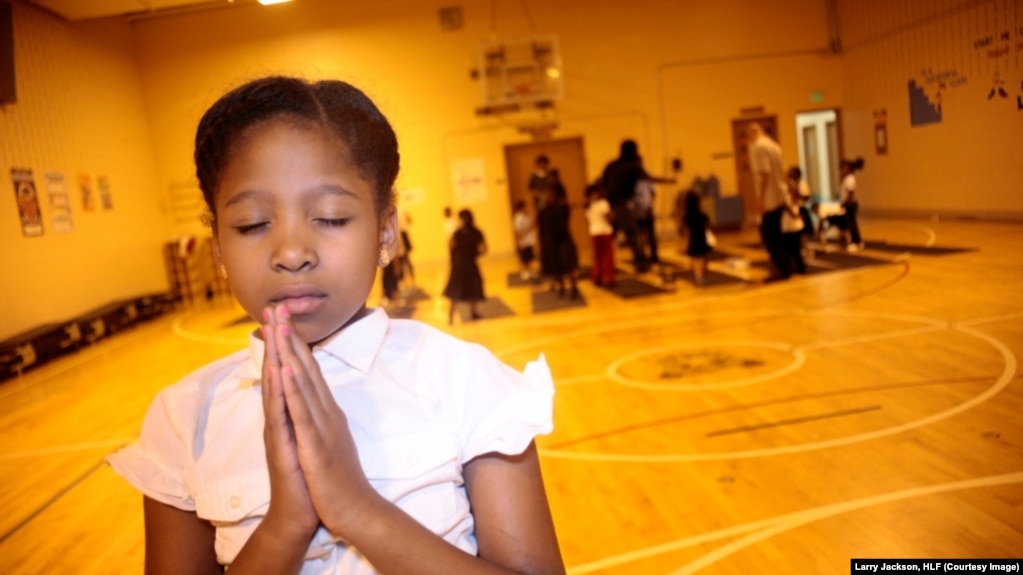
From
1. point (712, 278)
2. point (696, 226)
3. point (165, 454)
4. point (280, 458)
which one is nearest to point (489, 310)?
point (696, 226)

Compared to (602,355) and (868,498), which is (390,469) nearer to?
(868,498)

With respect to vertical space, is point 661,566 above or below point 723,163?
below

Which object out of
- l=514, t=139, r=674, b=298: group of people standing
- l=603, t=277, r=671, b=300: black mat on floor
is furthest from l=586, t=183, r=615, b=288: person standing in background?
l=603, t=277, r=671, b=300: black mat on floor

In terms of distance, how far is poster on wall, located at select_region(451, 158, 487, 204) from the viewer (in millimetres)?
16547

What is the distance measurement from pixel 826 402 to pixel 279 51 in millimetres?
14105

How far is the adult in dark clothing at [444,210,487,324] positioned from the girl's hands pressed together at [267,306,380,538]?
8598 mm

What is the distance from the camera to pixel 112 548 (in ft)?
13.4

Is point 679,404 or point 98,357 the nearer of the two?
point 679,404

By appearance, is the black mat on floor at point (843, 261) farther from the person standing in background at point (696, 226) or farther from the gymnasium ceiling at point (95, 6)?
the gymnasium ceiling at point (95, 6)

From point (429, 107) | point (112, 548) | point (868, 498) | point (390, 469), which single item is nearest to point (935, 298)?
point (868, 498)

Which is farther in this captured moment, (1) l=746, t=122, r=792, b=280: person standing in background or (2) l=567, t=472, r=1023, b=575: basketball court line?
(1) l=746, t=122, r=792, b=280: person standing in background

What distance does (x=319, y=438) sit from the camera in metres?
0.86

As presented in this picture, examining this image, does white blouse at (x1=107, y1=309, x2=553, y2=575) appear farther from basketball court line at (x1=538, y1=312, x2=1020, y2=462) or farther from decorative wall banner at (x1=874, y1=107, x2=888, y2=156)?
decorative wall banner at (x1=874, y1=107, x2=888, y2=156)

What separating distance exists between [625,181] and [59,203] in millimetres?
8471
